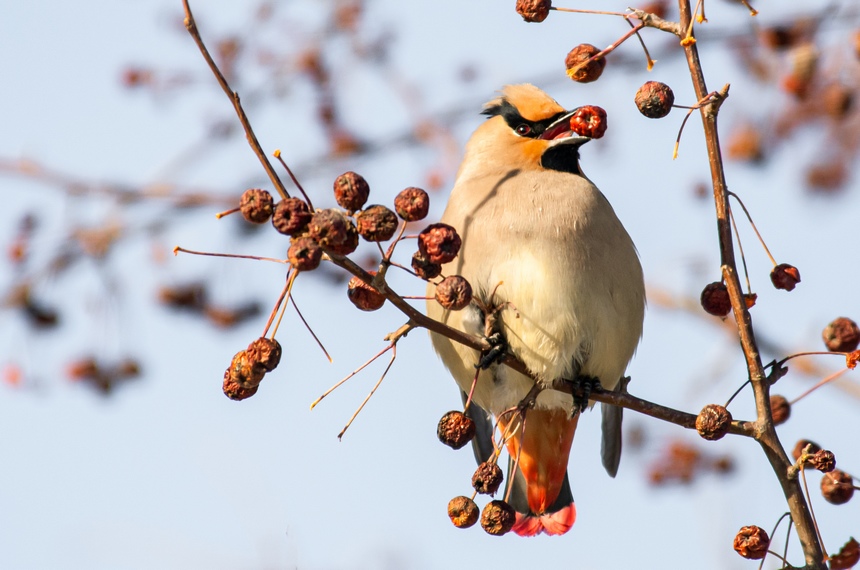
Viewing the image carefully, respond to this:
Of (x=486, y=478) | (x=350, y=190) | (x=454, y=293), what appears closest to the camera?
(x=350, y=190)

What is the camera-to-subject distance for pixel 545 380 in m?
3.18

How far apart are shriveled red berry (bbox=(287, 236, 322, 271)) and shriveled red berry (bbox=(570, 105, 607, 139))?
4.29 feet

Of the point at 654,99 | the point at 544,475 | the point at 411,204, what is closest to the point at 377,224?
the point at 411,204

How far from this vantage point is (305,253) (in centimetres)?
199

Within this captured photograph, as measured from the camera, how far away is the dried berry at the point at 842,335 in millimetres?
2664

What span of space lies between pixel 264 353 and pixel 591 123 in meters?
1.32

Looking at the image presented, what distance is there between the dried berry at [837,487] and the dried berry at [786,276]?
42 cm

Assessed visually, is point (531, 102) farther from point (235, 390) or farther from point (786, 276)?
point (235, 390)

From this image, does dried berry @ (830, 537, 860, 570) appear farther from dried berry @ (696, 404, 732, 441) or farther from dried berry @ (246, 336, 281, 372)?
dried berry @ (246, 336, 281, 372)

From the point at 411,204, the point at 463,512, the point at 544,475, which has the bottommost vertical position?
the point at 463,512

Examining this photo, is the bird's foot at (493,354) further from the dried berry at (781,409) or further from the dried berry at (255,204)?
the dried berry at (255,204)

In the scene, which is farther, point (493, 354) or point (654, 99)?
point (493, 354)

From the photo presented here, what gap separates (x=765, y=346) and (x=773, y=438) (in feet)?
6.79

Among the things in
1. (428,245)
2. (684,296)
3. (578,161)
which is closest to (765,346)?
(684,296)
